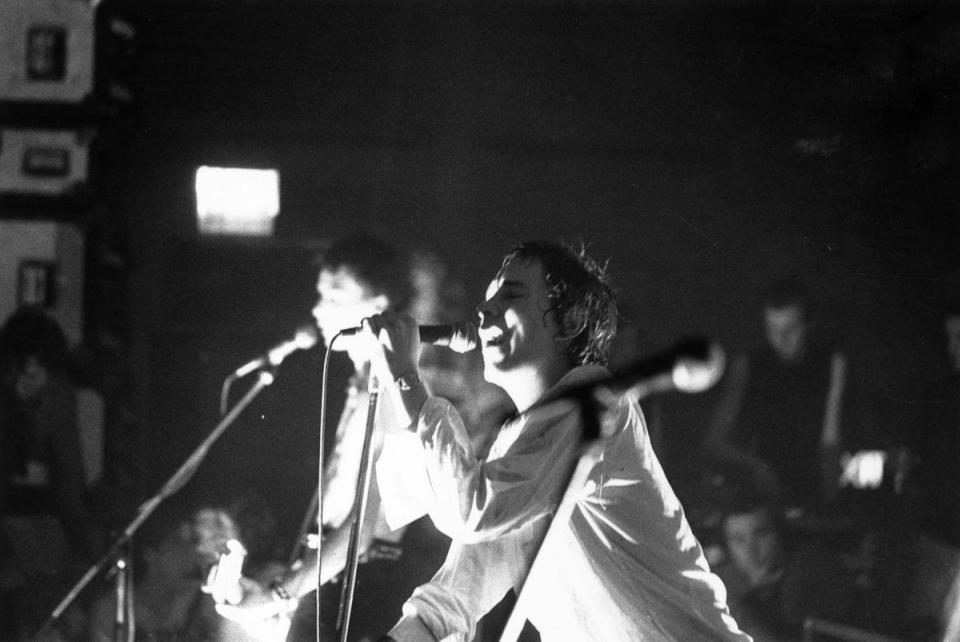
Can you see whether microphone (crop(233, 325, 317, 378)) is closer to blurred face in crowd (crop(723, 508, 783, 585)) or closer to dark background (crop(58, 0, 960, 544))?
dark background (crop(58, 0, 960, 544))

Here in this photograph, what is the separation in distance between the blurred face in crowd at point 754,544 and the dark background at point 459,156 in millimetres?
330

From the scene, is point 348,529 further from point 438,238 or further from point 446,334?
point 438,238

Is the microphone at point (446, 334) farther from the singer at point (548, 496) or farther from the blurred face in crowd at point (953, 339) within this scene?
the blurred face in crowd at point (953, 339)

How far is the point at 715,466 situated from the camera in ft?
12.9

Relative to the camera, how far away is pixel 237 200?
387 cm

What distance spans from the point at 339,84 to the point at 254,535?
1.69 metres

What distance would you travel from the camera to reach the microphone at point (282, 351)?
10.8 ft

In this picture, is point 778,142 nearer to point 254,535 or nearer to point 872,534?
point 872,534

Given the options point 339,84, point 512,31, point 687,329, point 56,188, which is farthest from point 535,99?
point 56,188

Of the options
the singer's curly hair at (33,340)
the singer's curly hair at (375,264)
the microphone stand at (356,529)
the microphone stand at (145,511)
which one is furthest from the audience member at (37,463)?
the microphone stand at (356,529)

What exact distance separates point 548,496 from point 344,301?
1652 millimetres

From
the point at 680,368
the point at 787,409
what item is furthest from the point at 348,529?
the point at 787,409

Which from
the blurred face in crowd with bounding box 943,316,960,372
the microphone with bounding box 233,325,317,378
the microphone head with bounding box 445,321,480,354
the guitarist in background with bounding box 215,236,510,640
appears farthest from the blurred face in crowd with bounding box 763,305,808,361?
the microphone head with bounding box 445,321,480,354

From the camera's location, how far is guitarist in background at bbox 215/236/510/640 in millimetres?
2777
